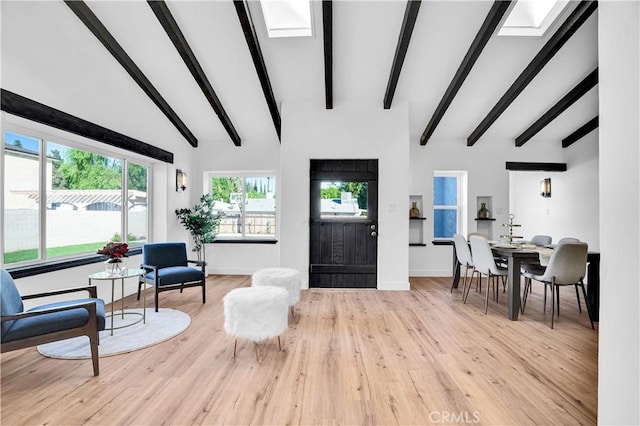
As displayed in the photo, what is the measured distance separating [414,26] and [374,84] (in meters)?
1.07

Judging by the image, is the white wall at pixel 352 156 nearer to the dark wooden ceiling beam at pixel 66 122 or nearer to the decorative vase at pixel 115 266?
the dark wooden ceiling beam at pixel 66 122

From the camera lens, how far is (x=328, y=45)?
143 inches

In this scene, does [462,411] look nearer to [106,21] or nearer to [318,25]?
[318,25]

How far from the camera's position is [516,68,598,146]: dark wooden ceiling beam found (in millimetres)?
4227

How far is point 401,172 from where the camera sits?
16.2 ft

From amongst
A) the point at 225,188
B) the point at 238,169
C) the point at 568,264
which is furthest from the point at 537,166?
the point at 225,188

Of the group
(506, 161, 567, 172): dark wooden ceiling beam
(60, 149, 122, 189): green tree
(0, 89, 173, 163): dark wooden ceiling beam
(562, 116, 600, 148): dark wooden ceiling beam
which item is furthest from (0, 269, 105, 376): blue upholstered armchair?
(562, 116, 600, 148): dark wooden ceiling beam

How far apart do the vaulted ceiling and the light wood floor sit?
8.84ft

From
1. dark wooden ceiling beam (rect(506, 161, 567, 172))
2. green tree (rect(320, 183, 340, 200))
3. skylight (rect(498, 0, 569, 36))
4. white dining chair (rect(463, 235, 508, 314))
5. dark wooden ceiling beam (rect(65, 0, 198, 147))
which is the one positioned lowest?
white dining chair (rect(463, 235, 508, 314))

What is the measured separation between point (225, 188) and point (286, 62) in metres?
2.97

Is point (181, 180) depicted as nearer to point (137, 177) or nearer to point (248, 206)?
point (137, 177)

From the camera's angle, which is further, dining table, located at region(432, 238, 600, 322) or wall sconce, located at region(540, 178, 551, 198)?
wall sconce, located at region(540, 178, 551, 198)

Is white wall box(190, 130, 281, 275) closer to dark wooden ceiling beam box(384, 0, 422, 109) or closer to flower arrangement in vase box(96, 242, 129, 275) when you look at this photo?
dark wooden ceiling beam box(384, 0, 422, 109)
